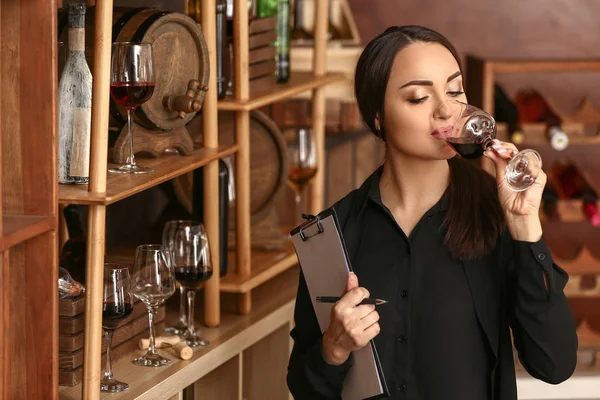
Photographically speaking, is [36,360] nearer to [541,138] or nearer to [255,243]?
[255,243]

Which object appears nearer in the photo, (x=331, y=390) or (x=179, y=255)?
(x=331, y=390)

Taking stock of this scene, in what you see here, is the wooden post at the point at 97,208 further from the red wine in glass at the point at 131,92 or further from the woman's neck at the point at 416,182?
the woman's neck at the point at 416,182

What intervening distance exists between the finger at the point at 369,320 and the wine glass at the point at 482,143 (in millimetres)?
308

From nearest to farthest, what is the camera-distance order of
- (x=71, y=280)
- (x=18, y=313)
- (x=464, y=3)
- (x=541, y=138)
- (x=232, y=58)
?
(x=18, y=313), (x=71, y=280), (x=232, y=58), (x=541, y=138), (x=464, y=3)

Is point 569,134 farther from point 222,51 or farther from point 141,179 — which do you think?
point 141,179

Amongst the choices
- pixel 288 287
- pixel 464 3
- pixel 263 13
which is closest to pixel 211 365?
pixel 288 287

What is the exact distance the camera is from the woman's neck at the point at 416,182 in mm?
1780

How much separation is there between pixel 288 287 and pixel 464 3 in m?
2.05

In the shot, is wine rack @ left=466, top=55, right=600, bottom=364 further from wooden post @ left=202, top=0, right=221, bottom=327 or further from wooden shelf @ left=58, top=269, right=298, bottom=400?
wooden post @ left=202, top=0, right=221, bottom=327

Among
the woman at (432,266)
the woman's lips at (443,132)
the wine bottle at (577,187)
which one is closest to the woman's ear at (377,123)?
the woman at (432,266)

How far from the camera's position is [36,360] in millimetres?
1647

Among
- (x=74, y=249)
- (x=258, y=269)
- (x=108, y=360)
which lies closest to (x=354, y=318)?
(x=108, y=360)

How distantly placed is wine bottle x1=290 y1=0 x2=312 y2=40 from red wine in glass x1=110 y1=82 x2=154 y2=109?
195cm

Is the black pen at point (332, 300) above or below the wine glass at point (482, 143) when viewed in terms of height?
below
